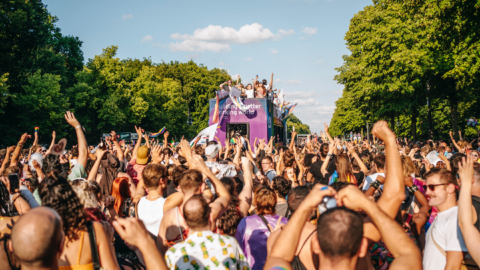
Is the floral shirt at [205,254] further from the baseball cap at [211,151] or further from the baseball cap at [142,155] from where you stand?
the baseball cap at [142,155]

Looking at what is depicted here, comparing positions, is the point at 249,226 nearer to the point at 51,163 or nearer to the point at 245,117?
the point at 51,163

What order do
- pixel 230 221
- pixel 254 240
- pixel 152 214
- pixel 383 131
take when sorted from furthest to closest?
A: pixel 152 214, pixel 230 221, pixel 254 240, pixel 383 131

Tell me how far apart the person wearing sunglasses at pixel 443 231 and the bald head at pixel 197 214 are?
179cm

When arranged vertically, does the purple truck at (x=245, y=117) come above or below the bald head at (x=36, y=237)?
above

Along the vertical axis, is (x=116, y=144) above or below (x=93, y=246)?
above

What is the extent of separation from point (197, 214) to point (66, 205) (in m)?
0.86

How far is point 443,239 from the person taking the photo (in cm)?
280

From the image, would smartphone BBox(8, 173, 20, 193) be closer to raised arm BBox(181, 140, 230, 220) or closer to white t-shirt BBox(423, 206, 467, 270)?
raised arm BBox(181, 140, 230, 220)

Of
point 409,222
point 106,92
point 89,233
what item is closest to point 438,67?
point 409,222

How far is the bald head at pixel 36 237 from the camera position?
1.81 meters

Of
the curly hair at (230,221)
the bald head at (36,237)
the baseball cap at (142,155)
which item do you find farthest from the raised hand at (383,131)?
the baseball cap at (142,155)

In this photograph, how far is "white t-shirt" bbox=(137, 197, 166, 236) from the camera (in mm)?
3670

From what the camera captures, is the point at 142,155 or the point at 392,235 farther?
the point at 142,155

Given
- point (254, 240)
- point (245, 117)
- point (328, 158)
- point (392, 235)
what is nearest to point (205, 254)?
point (254, 240)
